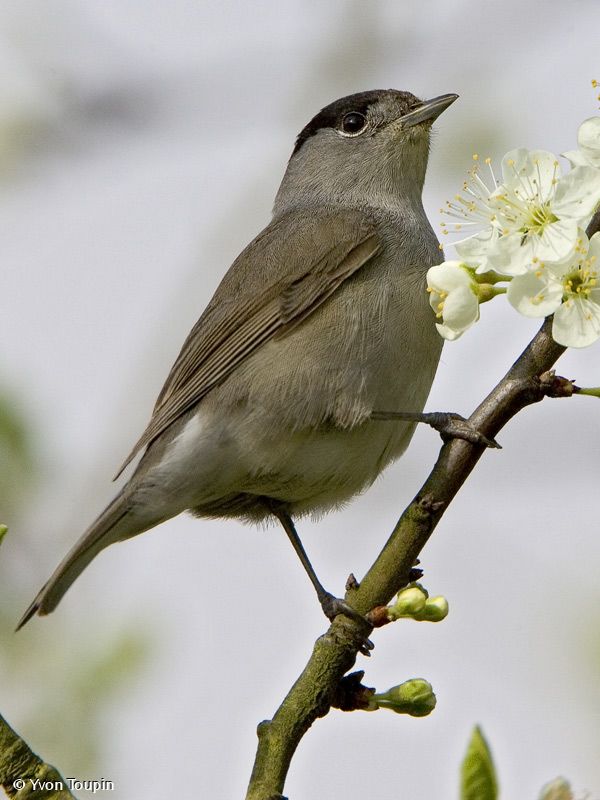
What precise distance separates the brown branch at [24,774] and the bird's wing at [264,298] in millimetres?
2305

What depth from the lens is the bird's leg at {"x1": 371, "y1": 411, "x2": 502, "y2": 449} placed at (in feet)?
9.09

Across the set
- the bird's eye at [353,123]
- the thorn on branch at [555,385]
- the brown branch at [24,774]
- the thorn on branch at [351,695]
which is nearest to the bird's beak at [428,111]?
the bird's eye at [353,123]

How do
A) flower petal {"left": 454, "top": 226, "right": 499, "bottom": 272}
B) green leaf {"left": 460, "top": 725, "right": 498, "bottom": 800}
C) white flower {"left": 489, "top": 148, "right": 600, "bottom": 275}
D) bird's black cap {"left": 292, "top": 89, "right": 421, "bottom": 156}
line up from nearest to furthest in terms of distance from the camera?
green leaf {"left": 460, "top": 725, "right": 498, "bottom": 800} < white flower {"left": 489, "top": 148, "right": 600, "bottom": 275} < flower petal {"left": 454, "top": 226, "right": 499, "bottom": 272} < bird's black cap {"left": 292, "top": 89, "right": 421, "bottom": 156}

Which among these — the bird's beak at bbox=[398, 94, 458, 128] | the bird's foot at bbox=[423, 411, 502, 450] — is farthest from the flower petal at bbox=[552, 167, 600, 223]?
the bird's beak at bbox=[398, 94, 458, 128]

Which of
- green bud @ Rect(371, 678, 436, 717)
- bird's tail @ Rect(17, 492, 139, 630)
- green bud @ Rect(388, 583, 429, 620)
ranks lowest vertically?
green bud @ Rect(371, 678, 436, 717)

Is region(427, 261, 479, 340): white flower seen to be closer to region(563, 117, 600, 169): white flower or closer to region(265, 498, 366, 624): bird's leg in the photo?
region(563, 117, 600, 169): white flower

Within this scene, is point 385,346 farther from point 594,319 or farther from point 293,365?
point 594,319

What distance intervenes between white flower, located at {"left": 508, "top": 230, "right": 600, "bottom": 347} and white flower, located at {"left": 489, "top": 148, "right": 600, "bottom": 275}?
0.03 m

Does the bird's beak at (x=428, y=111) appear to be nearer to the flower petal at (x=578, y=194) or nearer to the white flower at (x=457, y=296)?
the white flower at (x=457, y=296)

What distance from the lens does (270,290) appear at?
4898 millimetres

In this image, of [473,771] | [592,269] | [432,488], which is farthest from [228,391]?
[473,771]

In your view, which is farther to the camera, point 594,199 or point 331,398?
point 331,398

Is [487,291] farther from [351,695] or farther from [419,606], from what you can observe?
[351,695]

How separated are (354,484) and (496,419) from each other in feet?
6.83
